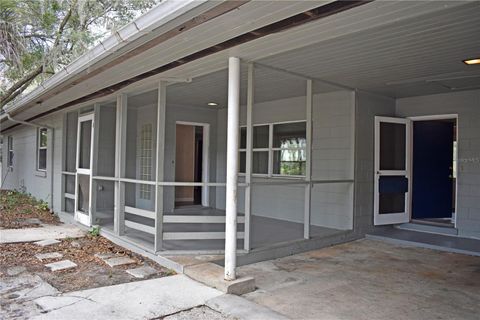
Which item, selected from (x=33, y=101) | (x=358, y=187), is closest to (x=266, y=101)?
(x=358, y=187)

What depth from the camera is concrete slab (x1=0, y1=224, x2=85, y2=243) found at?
5806 millimetres

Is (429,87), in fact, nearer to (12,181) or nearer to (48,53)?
(48,53)

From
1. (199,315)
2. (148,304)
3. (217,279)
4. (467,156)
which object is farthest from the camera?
(467,156)

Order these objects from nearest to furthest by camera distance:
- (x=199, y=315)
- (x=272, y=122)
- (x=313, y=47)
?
(x=199, y=315), (x=313, y=47), (x=272, y=122)

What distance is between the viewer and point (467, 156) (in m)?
5.91

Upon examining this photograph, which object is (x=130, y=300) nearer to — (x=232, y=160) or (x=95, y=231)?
(x=232, y=160)

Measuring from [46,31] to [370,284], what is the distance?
9.62m

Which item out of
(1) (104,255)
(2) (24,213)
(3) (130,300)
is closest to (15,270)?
(1) (104,255)

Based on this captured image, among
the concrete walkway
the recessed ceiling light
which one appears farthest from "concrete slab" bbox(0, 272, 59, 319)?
the recessed ceiling light

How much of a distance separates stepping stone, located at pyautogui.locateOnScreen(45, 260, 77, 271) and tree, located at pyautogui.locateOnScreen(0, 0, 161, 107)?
5460 millimetres

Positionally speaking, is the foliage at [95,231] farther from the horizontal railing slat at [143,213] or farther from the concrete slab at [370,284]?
the concrete slab at [370,284]

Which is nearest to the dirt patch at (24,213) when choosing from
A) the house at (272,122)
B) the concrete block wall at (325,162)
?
the house at (272,122)

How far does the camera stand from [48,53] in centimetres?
954

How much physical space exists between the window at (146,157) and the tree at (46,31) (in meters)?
2.33
